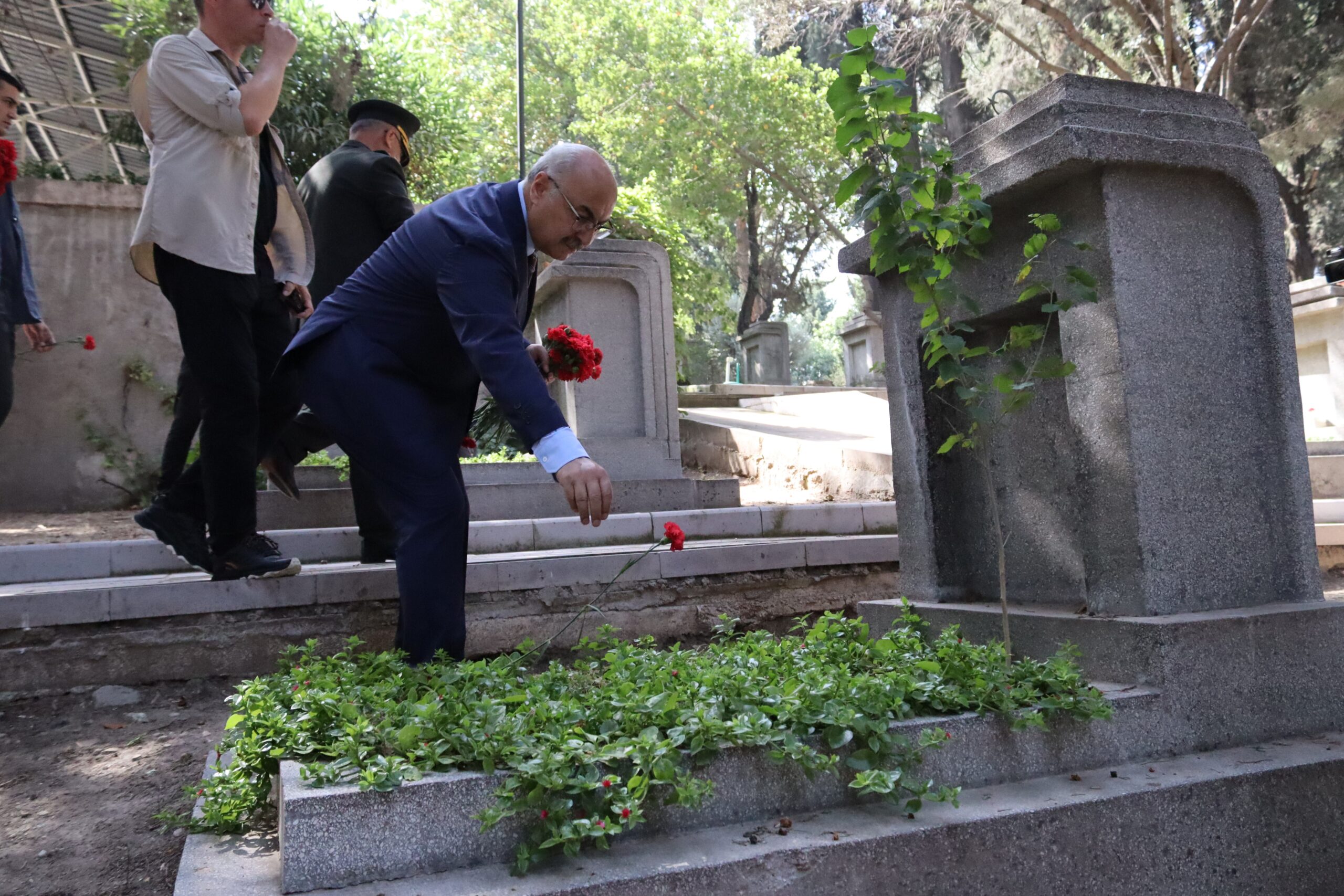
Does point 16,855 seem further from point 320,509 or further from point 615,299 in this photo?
point 615,299

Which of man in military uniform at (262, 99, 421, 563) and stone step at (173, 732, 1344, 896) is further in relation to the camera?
man in military uniform at (262, 99, 421, 563)

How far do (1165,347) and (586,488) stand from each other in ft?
5.44

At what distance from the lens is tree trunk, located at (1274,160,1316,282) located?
16.9 metres

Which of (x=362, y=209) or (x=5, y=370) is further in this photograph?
(x=362, y=209)

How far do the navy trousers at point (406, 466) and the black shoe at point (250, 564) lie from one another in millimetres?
912

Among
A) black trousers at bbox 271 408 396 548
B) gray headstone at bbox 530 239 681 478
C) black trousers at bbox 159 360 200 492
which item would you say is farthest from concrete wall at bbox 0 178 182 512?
black trousers at bbox 271 408 396 548

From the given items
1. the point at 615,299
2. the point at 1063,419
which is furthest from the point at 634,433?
the point at 1063,419

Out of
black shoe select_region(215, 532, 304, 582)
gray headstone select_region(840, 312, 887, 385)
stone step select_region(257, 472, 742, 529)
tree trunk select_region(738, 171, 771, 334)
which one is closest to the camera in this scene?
black shoe select_region(215, 532, 304, 582)

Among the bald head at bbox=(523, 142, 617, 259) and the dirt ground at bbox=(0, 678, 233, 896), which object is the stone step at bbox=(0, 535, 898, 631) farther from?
the bald head at bbox=(523, 142, 617, 259)

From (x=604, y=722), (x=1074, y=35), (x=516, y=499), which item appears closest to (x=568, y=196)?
(x=604, y=722)

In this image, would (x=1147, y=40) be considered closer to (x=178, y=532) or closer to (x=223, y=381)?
(x=223, y=381)

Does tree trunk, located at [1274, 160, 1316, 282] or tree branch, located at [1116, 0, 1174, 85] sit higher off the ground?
tree branch, located at [1116, 0, 1174, 85]

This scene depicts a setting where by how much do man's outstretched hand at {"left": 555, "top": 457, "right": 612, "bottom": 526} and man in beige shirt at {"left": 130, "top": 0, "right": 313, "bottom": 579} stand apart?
4.80 ft

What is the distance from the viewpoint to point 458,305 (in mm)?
2428
